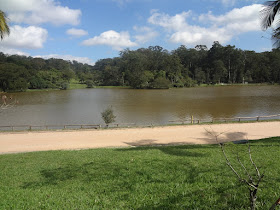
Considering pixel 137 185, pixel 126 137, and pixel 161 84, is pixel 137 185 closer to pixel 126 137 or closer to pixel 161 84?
pixel 126 137

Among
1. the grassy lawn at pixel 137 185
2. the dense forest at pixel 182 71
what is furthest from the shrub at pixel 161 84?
the grassy lawn at pixel 137 185

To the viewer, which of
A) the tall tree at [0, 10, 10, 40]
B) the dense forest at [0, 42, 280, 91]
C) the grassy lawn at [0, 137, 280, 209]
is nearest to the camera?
the grassy lawn at [0, 137, 280, 209]

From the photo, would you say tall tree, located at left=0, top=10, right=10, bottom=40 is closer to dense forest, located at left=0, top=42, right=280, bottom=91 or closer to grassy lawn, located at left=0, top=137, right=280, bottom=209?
grassy lawn, located at left=0, top=137, right=280, bottom=209

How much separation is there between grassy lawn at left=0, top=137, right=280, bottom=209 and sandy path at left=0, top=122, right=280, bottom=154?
18.2 ft

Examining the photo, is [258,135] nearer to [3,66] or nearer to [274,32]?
[274,32]

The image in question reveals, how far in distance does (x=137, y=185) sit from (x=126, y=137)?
374 inches

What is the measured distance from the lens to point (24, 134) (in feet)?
51.0

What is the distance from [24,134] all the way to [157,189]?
14.5 metres

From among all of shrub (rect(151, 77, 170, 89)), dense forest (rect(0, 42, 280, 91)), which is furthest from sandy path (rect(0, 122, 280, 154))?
dense forest (rect(0, 42, 280, 91))

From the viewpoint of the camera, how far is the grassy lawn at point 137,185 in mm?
3682

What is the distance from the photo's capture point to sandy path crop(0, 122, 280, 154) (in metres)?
12.3

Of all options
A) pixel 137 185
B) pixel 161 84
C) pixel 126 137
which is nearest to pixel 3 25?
pixel 137 185

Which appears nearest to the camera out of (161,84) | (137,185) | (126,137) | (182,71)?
(137,185)

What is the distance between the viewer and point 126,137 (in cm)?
1398
